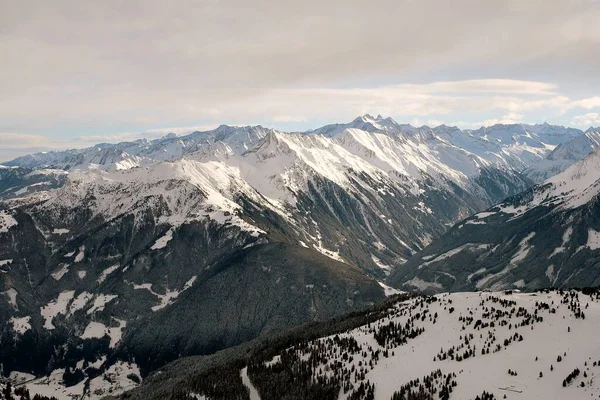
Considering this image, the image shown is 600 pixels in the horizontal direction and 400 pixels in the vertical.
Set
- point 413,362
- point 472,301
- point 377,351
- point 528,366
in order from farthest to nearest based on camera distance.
Answer: point 472,301
point 377,351
point 413,362
point 528,366

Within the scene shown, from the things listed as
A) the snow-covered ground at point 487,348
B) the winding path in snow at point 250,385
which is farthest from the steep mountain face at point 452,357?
the winding path in snow at point 250,385

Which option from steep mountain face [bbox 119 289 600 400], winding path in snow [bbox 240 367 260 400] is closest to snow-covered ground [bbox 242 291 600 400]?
steep mountain face [bbox 119 289 600 400]

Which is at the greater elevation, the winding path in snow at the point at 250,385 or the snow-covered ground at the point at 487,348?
the snow-covered ground at the point at 487,348

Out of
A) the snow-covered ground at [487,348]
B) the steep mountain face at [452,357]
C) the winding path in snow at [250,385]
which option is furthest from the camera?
the winding path in snow at [250,385]

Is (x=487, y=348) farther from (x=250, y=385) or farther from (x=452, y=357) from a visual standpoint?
(x=250, y=385)

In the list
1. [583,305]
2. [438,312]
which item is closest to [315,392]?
[438,312]

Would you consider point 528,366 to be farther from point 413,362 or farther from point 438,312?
point 438,312

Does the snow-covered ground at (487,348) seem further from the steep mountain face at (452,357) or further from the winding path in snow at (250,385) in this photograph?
the winding path in snow at (250,385)

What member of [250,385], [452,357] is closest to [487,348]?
[452,357]

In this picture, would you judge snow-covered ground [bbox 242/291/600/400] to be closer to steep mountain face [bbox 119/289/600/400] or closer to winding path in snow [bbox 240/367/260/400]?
steep mountain face [bbox 119/289/600/400]
